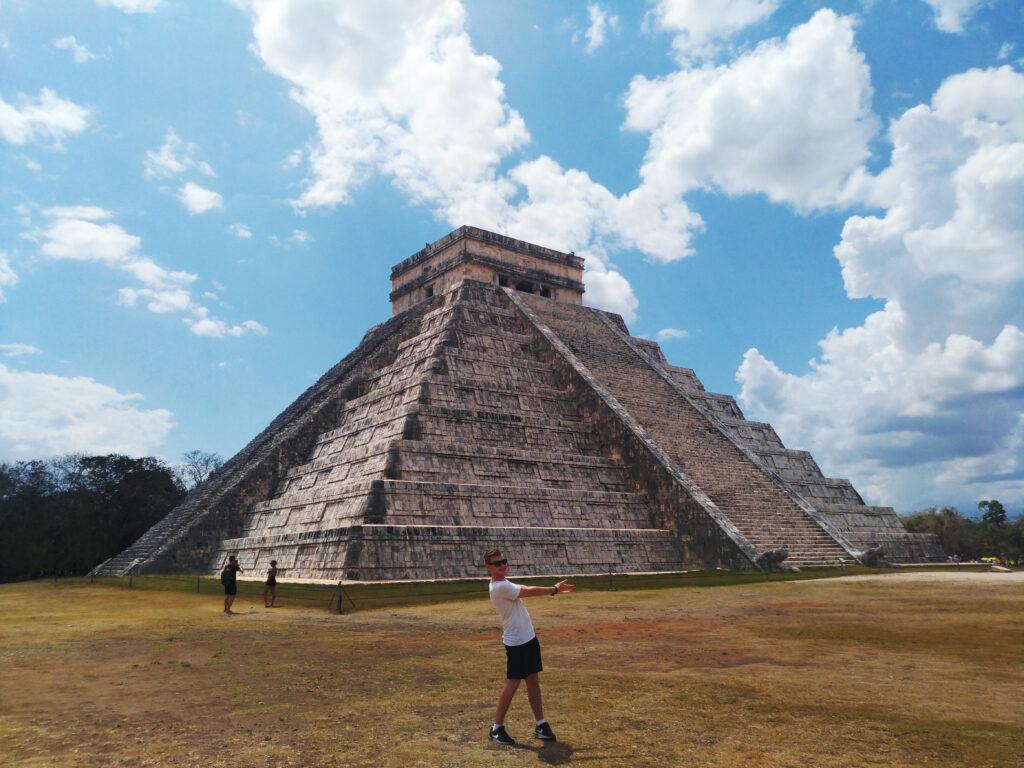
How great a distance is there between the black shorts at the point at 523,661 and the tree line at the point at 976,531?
4074cm

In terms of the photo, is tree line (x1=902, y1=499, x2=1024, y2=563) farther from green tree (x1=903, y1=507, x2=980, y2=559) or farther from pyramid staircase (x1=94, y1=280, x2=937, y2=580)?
pyramid staircase (x1=94, y1=280, x2=937, y2=580)

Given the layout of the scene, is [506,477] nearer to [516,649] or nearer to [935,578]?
[935,578]

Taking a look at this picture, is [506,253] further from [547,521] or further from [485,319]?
[547,521]

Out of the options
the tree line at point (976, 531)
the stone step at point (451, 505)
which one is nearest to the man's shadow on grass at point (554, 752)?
the stone step at point (451, 505)

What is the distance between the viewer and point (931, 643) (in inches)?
324

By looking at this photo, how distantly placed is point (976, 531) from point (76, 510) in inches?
1921

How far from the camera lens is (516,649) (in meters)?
5.00

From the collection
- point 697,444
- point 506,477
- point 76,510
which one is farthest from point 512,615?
point 76,510

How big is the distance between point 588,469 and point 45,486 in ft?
92.9

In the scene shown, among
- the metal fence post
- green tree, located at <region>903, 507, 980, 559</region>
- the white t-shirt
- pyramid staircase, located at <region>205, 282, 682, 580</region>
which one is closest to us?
the white t-shirt

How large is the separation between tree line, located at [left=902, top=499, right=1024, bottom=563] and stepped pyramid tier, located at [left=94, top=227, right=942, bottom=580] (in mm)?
20355

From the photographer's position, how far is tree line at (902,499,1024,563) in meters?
41.4

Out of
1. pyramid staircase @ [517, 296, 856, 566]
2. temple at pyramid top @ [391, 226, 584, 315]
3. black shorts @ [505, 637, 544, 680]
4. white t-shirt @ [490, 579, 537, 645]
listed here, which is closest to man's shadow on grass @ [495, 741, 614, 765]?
black shorts @ [505, 637, 544, 680]

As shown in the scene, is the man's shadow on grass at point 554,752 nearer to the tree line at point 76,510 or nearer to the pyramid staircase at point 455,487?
the pyramid staircase at point 455,487
